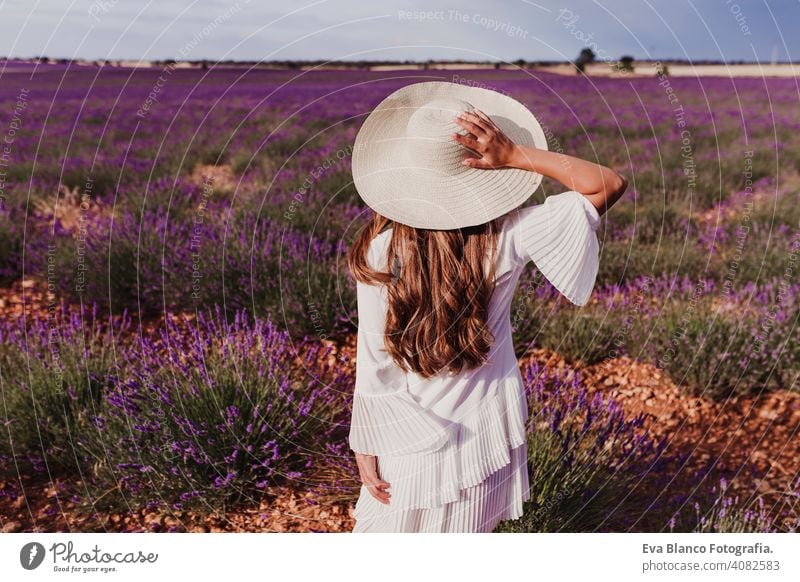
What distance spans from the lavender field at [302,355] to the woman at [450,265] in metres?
0.79

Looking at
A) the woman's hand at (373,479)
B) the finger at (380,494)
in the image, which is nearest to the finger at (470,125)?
the woman's hand at (373,479)

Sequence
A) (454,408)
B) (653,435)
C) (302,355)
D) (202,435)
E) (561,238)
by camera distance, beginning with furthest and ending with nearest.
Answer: (302,355) < (653,435) < (202,435) < (454,408) < (561,238)

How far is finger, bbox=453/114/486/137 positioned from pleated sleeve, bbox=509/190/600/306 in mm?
270

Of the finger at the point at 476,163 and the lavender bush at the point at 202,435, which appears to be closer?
the finger at the point at 476,163

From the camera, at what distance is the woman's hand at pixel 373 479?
211 centimetres

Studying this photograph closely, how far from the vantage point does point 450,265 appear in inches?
72.8

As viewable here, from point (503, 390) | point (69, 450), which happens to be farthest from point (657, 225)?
point (69, 450)

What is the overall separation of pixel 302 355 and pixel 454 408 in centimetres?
213

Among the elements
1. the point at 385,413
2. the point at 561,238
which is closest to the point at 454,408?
the point at 385,413

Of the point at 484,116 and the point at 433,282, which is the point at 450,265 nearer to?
the point at 433,282

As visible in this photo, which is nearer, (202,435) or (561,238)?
(561,238)

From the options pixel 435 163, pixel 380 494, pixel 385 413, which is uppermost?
pixel 435 163
